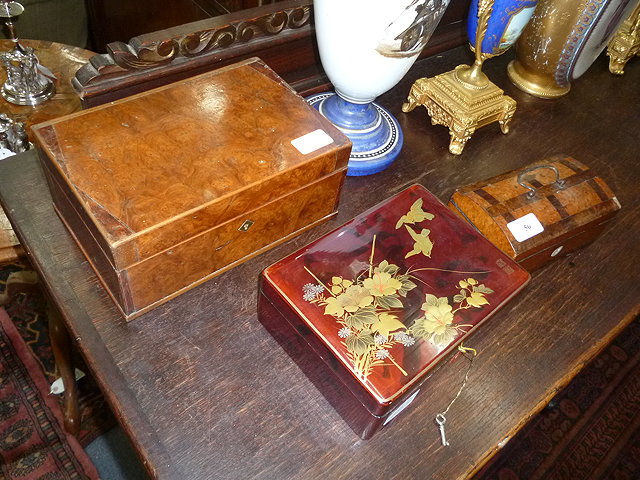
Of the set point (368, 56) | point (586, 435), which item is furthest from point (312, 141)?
point (586, 435)

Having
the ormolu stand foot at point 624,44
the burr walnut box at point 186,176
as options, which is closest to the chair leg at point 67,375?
the burr walnut box at point 186,176

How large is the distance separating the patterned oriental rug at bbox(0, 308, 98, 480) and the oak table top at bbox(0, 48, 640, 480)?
61 cm

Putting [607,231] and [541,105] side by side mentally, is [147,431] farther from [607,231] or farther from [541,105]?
[541,105]

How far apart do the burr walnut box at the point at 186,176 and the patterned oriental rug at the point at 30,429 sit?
0.64 metres

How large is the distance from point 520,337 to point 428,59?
62 centimetres

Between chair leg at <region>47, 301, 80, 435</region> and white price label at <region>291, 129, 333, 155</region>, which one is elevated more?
white price label at <region>291, 129, 333, 155</region>

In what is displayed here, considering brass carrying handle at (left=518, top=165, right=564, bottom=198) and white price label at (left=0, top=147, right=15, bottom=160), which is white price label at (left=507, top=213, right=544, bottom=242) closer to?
brass carrying handle at (left=518, top=165, right=564, bottom=198)

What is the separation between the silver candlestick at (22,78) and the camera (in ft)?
3.70

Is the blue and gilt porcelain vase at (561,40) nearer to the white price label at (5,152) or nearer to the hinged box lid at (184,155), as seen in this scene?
the hinged box lid at (184,155)

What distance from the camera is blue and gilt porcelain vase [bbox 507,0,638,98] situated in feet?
2.85

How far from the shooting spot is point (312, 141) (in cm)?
64

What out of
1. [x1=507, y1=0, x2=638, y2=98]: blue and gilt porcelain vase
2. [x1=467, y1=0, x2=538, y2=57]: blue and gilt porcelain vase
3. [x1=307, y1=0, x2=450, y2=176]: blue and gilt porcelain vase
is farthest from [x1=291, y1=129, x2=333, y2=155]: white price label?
[x1=507, y1=0, x2=638, y2=98]: blue and gilt porcelain vase

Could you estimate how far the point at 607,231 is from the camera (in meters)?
0.83

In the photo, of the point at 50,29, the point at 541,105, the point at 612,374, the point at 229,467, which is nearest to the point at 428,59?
the point at 541,105
